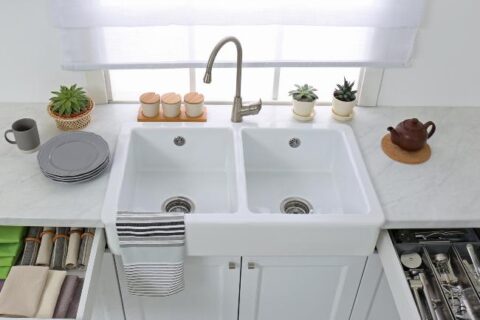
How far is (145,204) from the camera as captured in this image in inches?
65.4

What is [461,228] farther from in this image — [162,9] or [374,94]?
[162,9]

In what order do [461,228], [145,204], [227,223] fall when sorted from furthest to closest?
[145,204]
[461,228]
[227,223]

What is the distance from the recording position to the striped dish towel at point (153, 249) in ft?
4.41

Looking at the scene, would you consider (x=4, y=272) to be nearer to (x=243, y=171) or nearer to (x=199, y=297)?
(x=199, y=297)

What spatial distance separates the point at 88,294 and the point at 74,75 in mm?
871

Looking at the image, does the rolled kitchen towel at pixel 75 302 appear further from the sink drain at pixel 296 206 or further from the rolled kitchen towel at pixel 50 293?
the sink drain at pixel 296 206

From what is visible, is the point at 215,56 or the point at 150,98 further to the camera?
the point at 150,98

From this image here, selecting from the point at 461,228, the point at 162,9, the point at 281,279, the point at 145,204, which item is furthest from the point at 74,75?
the point at 461,228

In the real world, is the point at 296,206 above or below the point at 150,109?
below

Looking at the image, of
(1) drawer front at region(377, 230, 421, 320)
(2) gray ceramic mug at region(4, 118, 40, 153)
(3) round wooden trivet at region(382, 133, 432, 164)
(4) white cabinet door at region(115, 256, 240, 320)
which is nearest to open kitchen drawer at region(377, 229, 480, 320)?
(1) drawer front at region(377, 230, 421, 320)

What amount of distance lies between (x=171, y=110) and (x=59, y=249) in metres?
0.61

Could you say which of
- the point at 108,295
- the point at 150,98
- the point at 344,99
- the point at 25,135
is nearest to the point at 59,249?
the point at 108,295

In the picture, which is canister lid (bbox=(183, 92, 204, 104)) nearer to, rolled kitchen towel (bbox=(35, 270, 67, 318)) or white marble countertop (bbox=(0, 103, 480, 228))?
white marble countertop (bbox=(0, 103, 480, 228))

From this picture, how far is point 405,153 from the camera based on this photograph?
163 cm
